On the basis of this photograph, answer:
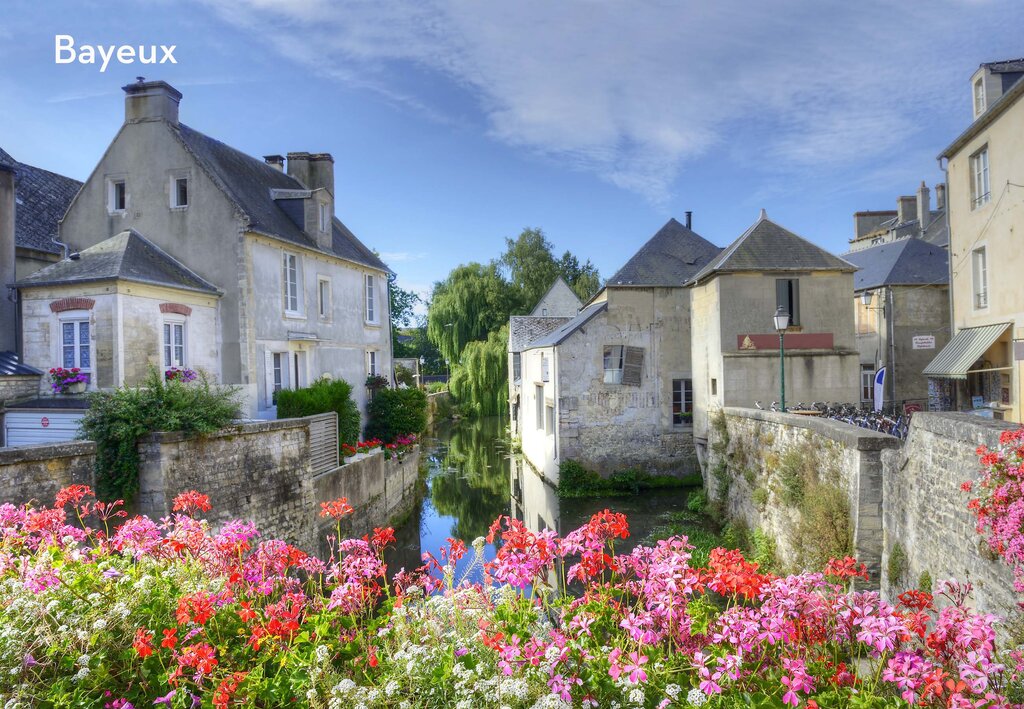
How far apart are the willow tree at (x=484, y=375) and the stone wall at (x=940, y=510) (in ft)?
89.4

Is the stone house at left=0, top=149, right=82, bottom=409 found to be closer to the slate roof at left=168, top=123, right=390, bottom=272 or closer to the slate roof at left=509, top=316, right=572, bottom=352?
the slate roof at left=168, top=123, right=390, bottom=272

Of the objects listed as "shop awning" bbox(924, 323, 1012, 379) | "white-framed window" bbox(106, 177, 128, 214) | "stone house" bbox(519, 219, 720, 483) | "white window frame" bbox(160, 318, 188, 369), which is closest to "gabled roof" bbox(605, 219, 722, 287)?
"stone house" bbox(519, 219, 720, 483)

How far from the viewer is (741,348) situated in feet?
51.8

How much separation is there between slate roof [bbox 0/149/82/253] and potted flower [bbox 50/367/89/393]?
377 centimetres

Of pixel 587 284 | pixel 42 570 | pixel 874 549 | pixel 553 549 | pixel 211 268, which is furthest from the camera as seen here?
pixel 587 284

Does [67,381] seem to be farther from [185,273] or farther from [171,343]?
[185,273]

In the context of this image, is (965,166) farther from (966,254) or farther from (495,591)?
(495,591)

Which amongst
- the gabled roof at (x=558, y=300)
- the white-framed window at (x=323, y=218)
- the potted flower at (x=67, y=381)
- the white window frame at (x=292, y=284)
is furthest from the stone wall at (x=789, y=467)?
the gabled roof at (x=558, y=300)

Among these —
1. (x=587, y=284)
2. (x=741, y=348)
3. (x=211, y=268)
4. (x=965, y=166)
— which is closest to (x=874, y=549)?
(x=741, y=348)

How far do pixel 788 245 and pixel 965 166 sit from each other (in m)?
3.82

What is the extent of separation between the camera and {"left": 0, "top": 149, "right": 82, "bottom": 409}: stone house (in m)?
11.7

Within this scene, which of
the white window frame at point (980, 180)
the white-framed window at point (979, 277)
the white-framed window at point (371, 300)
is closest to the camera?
the white window frame at point (980, 180)

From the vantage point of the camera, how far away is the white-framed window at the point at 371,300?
19719 millimetres

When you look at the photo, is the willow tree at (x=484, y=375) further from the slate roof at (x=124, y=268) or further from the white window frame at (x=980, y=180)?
the white window frame at (x=980, y=180)
